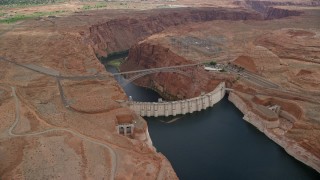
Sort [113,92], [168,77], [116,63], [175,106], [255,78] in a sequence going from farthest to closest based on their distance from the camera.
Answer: [116,63] → [168,77] → [255,78] → [175,106] → [113,92]

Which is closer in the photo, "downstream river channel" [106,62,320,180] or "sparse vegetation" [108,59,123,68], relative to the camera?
"downstream river channel" [106,62,320,180]

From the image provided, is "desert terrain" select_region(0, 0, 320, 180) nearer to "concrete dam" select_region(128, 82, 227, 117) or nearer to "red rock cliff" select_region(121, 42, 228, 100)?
"red rock cliff" select_region(121, 42, 228, 100)

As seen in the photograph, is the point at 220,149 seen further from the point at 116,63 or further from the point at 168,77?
the point at 116,63

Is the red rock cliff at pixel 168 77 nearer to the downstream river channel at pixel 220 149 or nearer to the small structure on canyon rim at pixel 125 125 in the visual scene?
the downstream river channel at pixel 220 149

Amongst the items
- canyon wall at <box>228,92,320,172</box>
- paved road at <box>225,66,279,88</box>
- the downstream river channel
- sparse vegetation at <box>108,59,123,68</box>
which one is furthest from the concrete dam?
sparse vegetation at <box>108,59,123,68</box>

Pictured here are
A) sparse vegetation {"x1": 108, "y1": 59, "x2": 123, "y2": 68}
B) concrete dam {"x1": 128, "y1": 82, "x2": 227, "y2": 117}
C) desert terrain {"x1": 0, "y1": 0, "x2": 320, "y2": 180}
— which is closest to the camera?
desert terrain {"x1": 0, "y1": 0, "x2": 320, "y2": 180}

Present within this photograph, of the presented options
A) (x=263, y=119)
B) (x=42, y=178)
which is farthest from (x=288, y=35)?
(x=42, y=178)

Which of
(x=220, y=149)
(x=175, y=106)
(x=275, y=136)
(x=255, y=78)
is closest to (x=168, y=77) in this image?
(x=175, y=106)

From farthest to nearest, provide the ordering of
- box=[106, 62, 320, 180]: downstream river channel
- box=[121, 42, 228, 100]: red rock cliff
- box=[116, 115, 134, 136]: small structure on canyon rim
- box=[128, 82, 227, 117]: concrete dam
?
box=[121, 42, 228, 100]: red rock cliff, box=[128, 82, 227, 117]: concrete dam, box=[116, 115, 134, 136]: small structure on canyon rim, box=[106, 62, 320, 180]: downstream river channel
